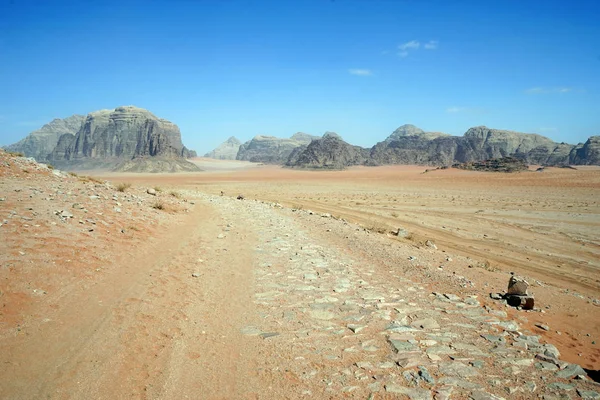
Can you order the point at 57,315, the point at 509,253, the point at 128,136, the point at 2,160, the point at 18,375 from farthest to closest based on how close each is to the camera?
the point at 128,136 → the point at 2,160 → the point at 509,253 → the point at 57,315 → the point at 18,375

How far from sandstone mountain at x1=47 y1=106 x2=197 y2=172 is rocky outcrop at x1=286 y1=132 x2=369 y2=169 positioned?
45730 mm

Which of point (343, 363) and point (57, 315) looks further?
point (57, 315)

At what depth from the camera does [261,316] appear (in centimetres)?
580

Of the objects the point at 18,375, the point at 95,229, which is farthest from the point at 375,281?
the point at 95,229

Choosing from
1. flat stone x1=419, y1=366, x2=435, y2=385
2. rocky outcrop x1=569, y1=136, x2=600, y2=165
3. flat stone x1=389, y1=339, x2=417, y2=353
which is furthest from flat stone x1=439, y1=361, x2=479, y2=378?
rocky outcrop x1=569, y1=136, x2=600, y2=165

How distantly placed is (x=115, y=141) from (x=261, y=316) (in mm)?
162091

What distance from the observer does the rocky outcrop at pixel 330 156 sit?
4427 inches

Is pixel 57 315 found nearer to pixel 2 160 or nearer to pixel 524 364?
pixel 524 364

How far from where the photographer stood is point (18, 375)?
12.7 ft

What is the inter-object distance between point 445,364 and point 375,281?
3492 mm

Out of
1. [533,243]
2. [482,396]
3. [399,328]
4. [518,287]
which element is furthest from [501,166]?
[482,396]

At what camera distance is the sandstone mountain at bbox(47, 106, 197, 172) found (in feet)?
413

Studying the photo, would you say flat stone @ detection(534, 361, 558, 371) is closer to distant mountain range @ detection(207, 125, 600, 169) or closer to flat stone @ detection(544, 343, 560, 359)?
flat stone @ detection(544, 343, 560, 359)

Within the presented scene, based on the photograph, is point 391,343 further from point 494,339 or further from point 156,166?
point 156,166
